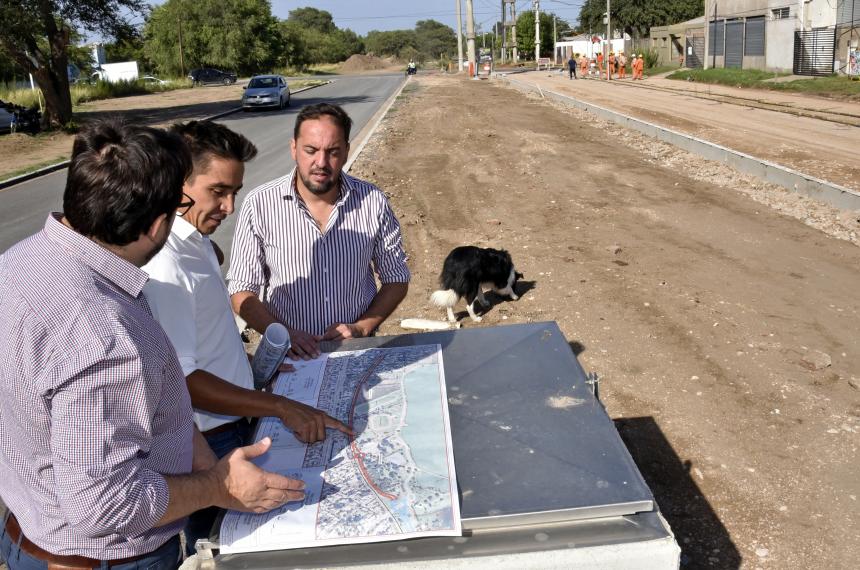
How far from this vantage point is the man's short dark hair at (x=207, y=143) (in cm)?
254

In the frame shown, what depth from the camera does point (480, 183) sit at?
44.8ft

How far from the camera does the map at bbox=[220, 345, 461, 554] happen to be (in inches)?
70.1

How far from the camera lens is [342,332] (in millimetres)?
3172

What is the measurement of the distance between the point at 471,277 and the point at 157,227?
547 cm

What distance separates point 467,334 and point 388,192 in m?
10.4

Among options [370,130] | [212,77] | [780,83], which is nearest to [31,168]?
[370,130]

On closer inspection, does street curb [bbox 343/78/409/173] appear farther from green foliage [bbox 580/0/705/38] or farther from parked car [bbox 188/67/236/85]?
green foliage [bbox 580/0/705/38]

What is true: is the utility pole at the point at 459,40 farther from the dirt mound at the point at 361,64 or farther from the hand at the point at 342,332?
the hand at the point at 342,332

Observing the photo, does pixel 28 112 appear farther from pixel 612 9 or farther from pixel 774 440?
pixel 612 9

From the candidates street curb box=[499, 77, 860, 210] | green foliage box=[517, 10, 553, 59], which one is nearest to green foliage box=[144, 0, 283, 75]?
green foliage box=[517, 10, 553, 59]

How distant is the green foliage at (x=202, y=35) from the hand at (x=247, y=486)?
77.3 meters

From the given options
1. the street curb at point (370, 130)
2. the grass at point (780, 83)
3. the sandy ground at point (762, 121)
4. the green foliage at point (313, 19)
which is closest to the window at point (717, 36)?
the grass at point (780, 83)

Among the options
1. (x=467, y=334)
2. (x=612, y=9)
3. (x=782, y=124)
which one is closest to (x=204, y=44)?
(x=612, y=9)

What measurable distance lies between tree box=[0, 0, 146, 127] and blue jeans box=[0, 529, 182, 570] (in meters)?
26.4
